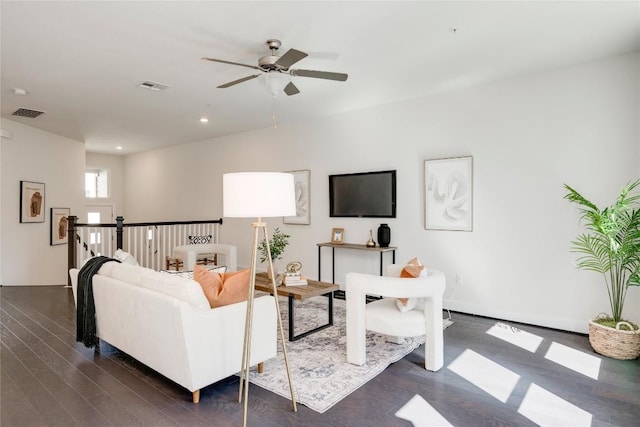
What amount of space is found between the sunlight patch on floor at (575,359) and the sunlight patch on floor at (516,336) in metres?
0.15

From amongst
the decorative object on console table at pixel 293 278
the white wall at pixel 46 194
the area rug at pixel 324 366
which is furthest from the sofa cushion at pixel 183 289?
the white wall at pixel 46 194

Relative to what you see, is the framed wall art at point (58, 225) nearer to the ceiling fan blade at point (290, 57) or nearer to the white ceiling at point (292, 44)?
the white ceiling at point (292, 44)

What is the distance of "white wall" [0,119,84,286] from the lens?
6.17m

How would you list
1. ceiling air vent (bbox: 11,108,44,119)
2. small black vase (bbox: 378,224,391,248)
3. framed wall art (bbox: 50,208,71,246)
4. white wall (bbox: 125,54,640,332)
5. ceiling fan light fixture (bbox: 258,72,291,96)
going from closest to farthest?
ceiling fan light fixture (bbox: 258,72,291,96)
white wall (bbox: 125,54,640,332)
small black vase (bbox: 378,224,391,248)
ceiling air vent (bbox: 11,108,44,119)
framed wall art (bbox: 50,208,71,246)

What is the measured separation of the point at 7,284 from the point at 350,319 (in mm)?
6316

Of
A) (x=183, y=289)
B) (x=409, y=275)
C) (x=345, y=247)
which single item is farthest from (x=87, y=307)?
(x=345, y=247)

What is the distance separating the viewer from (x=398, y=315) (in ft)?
10.1

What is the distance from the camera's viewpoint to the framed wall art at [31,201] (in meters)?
6.39

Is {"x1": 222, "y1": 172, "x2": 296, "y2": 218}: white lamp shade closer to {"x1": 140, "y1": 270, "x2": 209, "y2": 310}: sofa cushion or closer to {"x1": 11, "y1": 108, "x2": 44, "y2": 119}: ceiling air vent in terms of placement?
{"x1": 140, "y1": 270, "x2": 209, "y2": 310}: sofa cushion

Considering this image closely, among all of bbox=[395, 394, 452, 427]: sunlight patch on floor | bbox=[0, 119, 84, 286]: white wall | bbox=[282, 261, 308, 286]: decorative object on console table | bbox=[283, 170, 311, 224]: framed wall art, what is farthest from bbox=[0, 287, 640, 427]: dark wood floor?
bbox=[0, 119, 84, 286]: white wall

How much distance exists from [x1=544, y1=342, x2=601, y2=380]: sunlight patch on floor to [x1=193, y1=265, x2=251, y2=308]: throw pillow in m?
2.71

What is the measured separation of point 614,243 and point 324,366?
277 cm

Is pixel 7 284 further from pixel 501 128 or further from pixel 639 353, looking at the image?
pixel 639 353

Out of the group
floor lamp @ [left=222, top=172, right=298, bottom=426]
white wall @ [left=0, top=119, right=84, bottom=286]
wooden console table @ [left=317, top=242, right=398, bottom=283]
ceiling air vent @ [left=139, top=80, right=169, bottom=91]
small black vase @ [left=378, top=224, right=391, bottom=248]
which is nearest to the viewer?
floor lamp @ [left=222, top=172, right=298, bottom=426]
